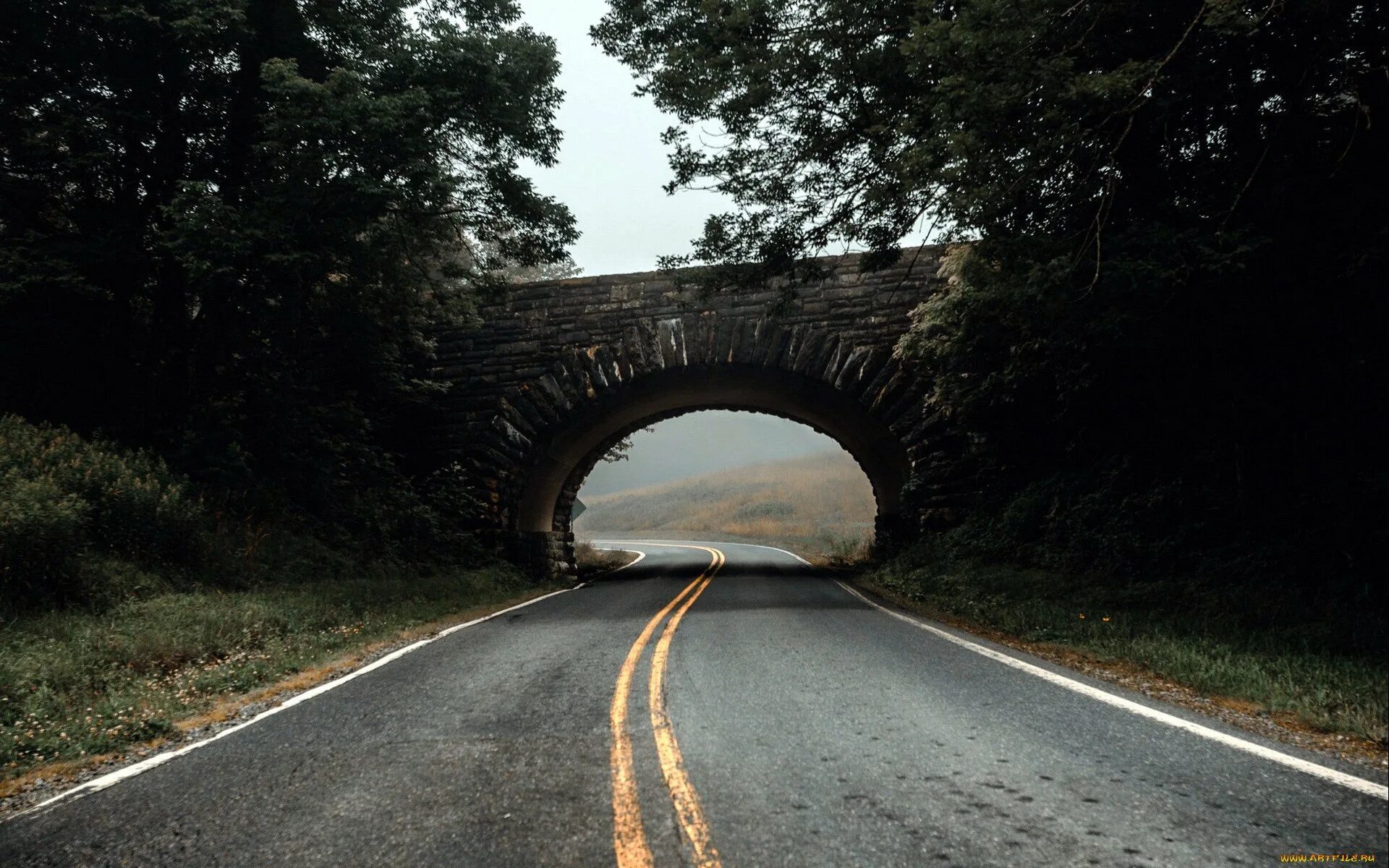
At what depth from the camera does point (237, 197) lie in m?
13.9

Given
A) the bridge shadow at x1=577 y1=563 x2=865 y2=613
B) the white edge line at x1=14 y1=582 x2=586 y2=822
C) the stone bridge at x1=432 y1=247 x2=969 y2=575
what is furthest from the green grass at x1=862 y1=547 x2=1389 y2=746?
the white edge line at x1=14 y1=582 x2=586 y2=822

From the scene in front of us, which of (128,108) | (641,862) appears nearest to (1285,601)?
(641,862)

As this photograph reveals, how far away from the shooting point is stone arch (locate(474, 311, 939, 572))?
18547 mm

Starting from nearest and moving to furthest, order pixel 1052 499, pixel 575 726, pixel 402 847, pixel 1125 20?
1. pixel 402 847
2. pixel 575 726
3. pixel 1125 20
4. pixel 1052 499

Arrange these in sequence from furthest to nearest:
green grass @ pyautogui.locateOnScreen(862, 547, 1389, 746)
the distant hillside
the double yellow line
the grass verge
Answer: the distant hillside, the grass verge, green grass @ pyautogui.locateOnScreen(862, 547, 1389, 746), the double yellow line

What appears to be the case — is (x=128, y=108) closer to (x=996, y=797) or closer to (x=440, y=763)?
(x=440, y=763)

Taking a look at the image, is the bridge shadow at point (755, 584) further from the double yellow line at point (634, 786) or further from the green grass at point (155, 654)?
the double yellow line at point (634, 786)

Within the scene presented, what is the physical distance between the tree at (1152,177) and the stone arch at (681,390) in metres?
5.70

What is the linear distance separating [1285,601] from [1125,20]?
6768 millimetres

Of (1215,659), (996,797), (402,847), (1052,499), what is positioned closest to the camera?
(402,847)

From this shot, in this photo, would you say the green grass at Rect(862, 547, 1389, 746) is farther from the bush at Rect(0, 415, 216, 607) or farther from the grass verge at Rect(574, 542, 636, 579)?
the grass verge at Rect(574, 542, 636, 579)

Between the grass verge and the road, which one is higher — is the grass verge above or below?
below

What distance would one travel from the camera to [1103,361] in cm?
1297

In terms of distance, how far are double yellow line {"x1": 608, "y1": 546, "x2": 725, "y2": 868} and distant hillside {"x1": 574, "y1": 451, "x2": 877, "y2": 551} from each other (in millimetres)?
31353
